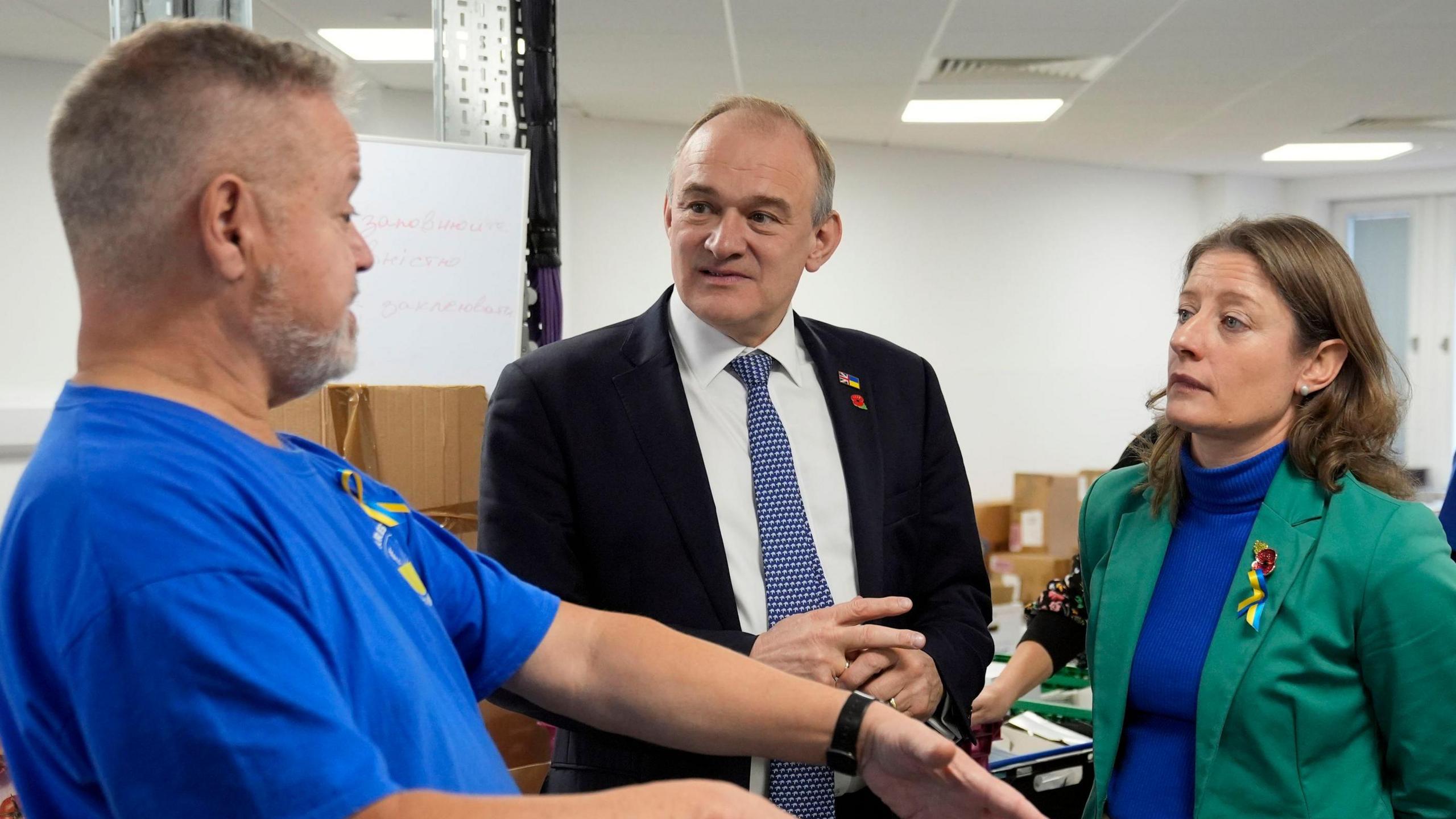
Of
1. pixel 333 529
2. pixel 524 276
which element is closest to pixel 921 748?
pixel 333 529

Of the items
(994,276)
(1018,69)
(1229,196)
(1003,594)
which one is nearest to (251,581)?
(1018,69)

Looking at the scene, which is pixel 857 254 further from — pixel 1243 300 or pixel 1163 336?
pixel 1243 300

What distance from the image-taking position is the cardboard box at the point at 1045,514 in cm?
688

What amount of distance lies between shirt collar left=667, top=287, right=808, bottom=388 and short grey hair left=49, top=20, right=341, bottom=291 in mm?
946

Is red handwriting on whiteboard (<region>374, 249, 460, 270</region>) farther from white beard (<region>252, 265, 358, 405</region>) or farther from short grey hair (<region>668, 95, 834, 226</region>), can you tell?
white beard (<region>252, 265, 358, 405</region>)

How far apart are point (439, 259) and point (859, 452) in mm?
1284

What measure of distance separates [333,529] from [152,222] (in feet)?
0.86

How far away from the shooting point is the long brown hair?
1.62 meters

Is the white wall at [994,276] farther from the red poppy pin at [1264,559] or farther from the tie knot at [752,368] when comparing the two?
the red poppy pin at [1264,559]

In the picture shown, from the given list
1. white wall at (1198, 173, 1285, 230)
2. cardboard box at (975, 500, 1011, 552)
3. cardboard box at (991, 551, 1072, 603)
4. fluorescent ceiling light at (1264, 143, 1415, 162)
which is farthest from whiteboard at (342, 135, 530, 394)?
white wall at (1198, 173, 1285, 230)

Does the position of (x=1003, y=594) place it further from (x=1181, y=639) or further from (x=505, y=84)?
(x=1181, y=639)

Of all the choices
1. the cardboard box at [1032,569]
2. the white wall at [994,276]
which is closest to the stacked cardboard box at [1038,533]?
the cardboard box at [1032,569]

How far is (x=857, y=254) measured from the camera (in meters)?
7.77

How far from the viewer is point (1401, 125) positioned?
7.13m
